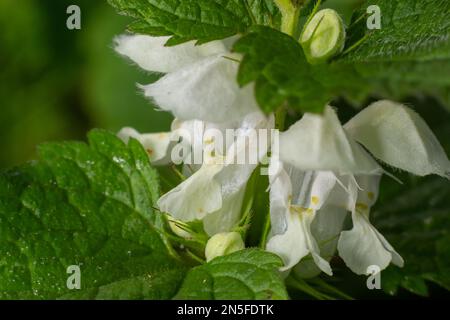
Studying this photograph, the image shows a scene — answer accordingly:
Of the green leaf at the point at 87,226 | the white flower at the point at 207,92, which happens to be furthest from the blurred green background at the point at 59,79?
the white flower at the point at 207,92

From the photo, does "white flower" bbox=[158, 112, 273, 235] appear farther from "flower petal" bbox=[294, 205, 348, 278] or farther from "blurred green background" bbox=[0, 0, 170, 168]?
"blurred green background" bbox=[0, 0, 170, 168]

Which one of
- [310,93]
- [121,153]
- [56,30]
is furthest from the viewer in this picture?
[56,30]

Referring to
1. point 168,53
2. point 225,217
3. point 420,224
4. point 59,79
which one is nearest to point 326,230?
point 225,217

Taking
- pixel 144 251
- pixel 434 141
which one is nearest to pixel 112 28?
pixel 144 251

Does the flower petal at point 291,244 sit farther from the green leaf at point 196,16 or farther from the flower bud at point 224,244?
the green leaf at point 196,16

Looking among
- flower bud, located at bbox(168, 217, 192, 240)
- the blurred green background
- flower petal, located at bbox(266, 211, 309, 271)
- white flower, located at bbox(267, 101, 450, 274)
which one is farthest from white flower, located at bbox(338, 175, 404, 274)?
the blurred green background

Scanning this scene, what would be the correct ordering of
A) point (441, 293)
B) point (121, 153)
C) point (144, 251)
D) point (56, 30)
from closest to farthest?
point (144, 251)
point (121, 153)
point (441, 293)
point (56, 30)
